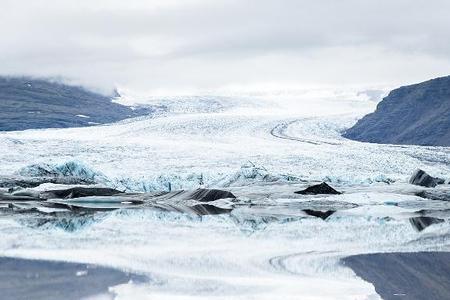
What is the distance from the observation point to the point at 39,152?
30672 mm

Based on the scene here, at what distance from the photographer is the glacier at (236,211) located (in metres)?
8.25

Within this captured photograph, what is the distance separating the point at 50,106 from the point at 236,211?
6383cm

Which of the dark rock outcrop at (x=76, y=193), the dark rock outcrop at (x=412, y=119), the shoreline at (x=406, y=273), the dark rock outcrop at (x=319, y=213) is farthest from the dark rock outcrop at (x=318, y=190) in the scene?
the dark rock outcrop at (x=412, y=119)

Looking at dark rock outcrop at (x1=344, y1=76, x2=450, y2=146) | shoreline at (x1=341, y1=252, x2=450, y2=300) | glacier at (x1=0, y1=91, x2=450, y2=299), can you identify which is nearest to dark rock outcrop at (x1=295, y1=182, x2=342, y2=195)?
glacier at (x1=0, y1=91, x2=450, y2=299)

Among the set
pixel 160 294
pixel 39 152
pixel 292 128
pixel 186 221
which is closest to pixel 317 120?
pixel 292 128

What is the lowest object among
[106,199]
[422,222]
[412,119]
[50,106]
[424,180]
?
[106,199]

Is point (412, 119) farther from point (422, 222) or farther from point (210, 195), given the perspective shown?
point (422, 222)

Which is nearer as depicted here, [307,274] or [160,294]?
[160,294]

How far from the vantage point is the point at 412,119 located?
56156 millimetres

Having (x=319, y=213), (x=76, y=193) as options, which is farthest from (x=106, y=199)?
(x=319, y=213)

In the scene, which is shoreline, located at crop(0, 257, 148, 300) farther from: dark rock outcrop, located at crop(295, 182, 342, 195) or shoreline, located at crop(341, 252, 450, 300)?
dark rock outcrop, located at crop(295, 182, 342, 195)

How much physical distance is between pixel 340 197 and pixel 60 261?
43.0 ft

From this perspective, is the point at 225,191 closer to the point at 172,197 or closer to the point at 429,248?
the point at 172,197

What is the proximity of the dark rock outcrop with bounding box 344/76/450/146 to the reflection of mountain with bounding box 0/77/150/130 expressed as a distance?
876 inches
